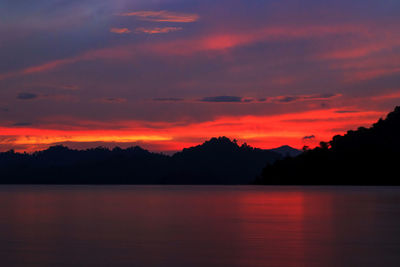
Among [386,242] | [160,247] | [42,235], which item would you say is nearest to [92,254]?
[160,247]

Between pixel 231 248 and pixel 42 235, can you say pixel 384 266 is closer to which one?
pixel 231 248

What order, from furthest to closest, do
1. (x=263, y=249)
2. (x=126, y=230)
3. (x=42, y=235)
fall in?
(x=126, y=230)
(x=42, y=235)
(x=263, y=249)

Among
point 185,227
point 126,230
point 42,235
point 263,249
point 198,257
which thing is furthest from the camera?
point 185,227

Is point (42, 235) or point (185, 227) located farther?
point (185, 227)

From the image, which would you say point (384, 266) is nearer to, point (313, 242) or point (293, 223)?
point (313, 242)

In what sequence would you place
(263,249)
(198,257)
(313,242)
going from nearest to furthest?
(198,257) < (263,249) < (313,242)

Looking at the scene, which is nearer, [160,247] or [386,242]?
[160,247]

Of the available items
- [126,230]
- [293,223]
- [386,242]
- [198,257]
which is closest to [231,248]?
[198,257]

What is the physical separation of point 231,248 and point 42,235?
17.9 m

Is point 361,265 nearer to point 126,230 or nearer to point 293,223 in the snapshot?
point 126,230

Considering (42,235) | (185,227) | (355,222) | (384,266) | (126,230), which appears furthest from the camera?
(355,222)

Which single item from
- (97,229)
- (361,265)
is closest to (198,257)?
(361,265)

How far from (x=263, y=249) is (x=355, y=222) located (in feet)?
91.6

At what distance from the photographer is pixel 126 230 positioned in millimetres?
52812
